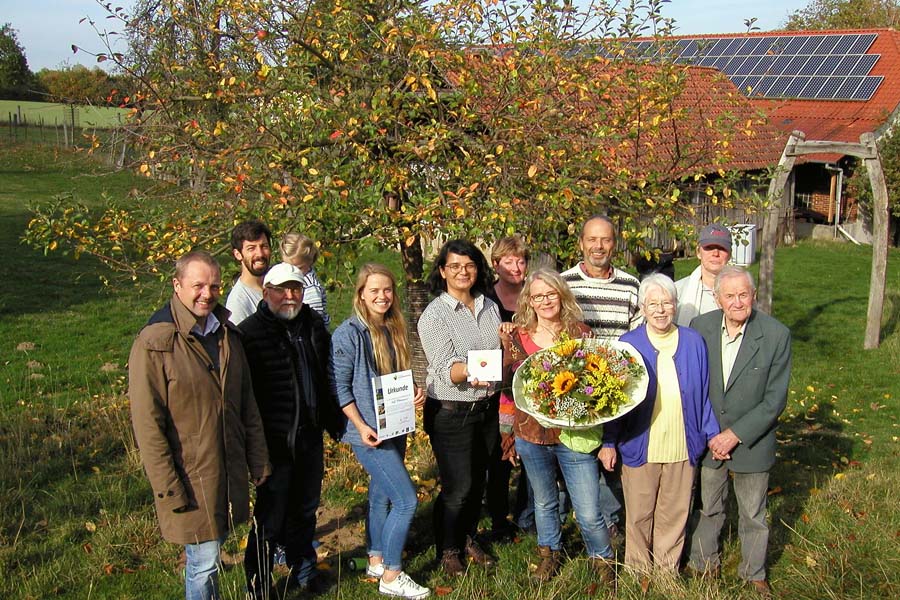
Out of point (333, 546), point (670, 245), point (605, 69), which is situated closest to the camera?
point (333, 546)

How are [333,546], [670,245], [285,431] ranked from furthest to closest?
[670,245]
[333,546]
[285,431]

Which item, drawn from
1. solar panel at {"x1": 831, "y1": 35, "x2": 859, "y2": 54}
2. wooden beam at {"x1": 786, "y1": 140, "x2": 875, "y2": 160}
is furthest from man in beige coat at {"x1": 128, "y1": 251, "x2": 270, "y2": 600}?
solar panel at {"x1": 831, "y1": 35, "x2": 859, "y2": 54}

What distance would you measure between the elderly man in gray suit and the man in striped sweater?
Result: 0.54 m

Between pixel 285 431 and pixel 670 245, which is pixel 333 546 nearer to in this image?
pixel 285 431

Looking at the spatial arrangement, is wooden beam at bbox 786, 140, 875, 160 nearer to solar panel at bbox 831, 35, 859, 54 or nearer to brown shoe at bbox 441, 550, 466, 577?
brown shoe at bbox 441, 550, 466, 577

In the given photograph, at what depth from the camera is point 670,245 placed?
2147 cm

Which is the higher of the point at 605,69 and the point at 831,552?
the point at 605,69

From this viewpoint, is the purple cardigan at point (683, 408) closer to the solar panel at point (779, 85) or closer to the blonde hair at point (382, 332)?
the blonde hair at point (382, 332)

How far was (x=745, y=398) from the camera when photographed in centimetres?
469

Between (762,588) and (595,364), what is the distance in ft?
5.16

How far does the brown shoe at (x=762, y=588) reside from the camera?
186 inches

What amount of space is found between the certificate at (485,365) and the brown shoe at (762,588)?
5.84ft

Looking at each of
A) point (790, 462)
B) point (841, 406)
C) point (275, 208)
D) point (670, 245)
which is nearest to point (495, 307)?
point (275, 208)

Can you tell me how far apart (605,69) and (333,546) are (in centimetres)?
417
